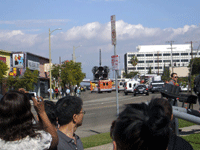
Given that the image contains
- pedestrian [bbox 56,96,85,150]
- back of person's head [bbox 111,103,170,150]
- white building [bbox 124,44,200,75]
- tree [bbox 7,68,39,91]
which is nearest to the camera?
back of person's head [bbox 111,103,170,150]

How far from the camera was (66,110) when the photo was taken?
129 inches

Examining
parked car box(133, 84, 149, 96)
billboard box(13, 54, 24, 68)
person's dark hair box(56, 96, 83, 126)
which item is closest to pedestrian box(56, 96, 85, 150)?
person's dark hair box(56, 96, 83, 126)

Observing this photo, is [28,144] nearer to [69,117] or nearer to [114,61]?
[69,117]

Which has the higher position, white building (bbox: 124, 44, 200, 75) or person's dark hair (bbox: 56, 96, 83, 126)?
white building (bbox: 124, 44, 200, 75)

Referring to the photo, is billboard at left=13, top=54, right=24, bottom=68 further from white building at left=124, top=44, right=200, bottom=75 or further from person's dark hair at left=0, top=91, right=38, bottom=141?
white building at left=124, top=44, right=200, bottom=75

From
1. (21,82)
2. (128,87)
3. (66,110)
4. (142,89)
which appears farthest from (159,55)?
(66,110)

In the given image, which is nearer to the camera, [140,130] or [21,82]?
[140,130]

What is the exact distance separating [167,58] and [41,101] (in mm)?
169851

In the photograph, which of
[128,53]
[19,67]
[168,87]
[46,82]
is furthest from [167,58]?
[168,87]

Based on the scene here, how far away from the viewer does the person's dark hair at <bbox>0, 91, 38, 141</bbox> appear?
8.15ft

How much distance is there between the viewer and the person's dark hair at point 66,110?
3.27 meters

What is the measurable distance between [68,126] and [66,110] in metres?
0.17

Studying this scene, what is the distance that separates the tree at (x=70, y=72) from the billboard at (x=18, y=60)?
650cm

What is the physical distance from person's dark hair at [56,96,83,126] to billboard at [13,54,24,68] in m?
40.9
